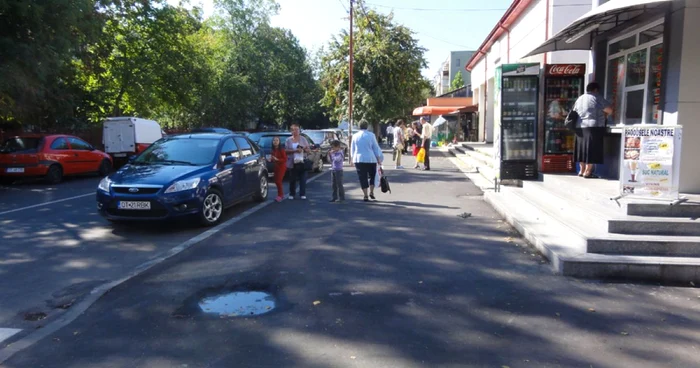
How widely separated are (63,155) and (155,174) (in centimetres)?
980

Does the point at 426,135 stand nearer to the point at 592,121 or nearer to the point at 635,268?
the point at 592,121

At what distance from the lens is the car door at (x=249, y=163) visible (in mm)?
10647

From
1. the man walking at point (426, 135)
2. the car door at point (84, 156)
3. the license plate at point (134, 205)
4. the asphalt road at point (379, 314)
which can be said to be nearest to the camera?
the asphalt road at point (379, 314)

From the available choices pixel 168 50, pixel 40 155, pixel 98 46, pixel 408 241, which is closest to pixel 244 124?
pixel 168 50

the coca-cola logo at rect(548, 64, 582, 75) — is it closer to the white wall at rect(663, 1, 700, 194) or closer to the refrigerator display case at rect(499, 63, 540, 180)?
the refrigerator display case at rect(499, 63, 540, 180)

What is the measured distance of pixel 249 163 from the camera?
35.4ft

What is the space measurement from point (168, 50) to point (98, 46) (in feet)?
16.4

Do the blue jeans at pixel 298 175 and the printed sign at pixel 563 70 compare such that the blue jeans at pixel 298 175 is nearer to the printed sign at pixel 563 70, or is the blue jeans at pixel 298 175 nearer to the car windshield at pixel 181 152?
the car windshield at pixel 181 152

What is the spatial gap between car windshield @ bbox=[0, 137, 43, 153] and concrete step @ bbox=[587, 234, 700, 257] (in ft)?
51.2

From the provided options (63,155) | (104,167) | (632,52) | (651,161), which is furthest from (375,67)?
(651,161)

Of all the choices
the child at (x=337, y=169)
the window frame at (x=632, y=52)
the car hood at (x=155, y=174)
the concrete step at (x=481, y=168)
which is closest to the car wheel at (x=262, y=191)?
the child at (x=337, y=169)

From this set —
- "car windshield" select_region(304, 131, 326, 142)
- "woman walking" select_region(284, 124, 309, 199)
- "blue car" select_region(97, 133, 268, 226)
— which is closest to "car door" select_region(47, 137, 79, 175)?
"blue car" select_region(97, 133, 268, 226)

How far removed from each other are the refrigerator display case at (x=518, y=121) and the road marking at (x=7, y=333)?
30.8ft

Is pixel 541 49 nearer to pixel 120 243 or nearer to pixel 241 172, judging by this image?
pixel 241 172
